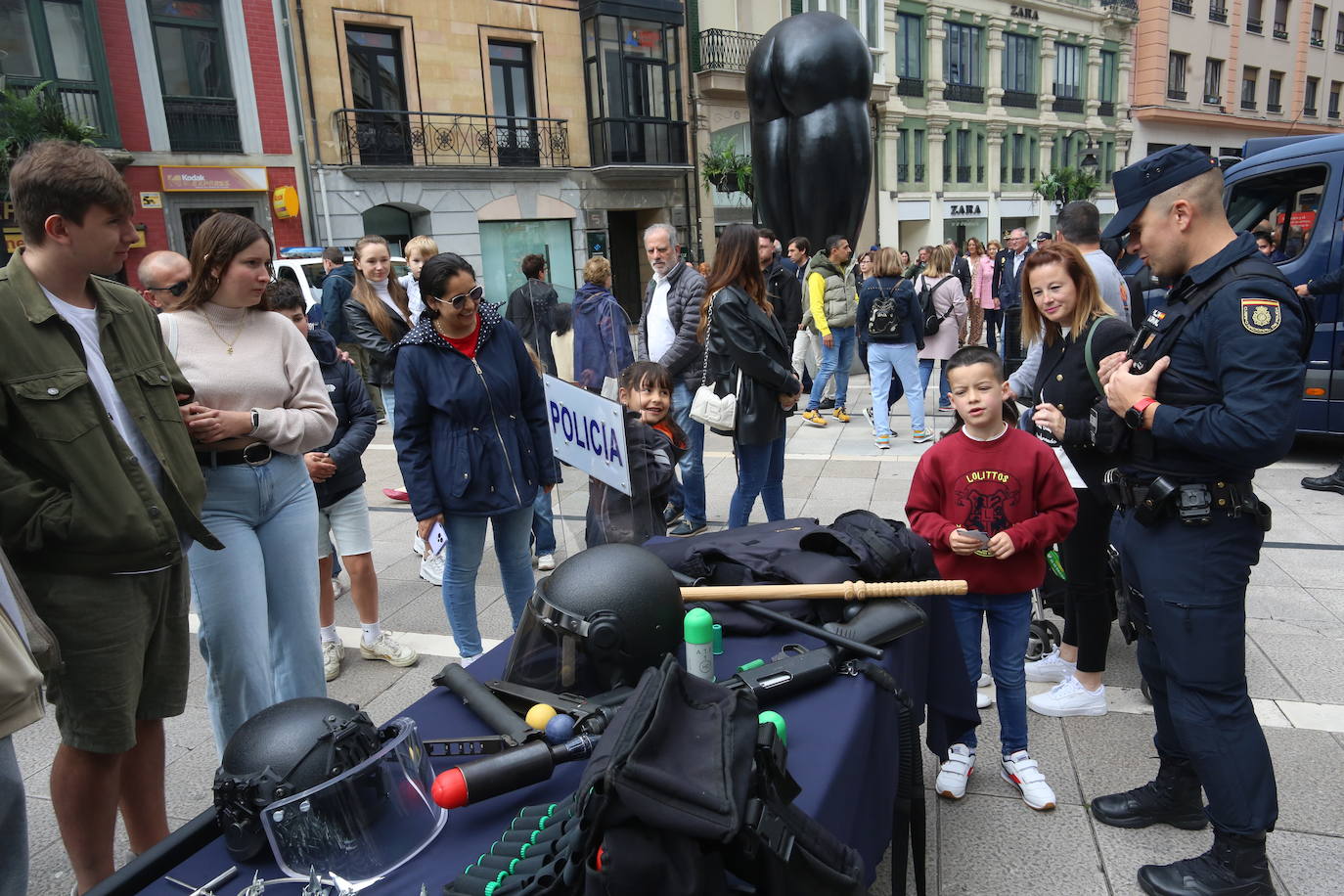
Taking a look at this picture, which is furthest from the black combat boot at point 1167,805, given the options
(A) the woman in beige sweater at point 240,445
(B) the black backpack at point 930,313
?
(B) the black backpack at point 930,313

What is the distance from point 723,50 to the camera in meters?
25.4

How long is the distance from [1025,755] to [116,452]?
2.92 metres

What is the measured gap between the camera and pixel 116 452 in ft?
7.25

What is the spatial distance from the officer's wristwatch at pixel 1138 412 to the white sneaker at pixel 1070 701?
4.88ft

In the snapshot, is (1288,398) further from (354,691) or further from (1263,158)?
(1263,158)

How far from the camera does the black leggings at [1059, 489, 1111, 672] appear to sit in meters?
3.38

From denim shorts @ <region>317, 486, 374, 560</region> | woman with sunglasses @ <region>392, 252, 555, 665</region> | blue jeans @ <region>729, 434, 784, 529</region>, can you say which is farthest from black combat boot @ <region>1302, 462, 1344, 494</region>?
denim shorts @ <region>317, 486, 374, 560</region>

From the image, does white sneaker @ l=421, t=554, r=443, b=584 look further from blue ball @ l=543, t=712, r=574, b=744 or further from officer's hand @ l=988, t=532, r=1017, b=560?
blue ball @ l=543, t=712, r=574, b=744

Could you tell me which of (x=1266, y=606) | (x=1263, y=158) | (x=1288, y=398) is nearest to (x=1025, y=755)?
(x=1288, y=398)

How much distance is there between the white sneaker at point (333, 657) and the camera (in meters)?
4.13

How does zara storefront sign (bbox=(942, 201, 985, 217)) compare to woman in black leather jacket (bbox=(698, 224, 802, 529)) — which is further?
zara storefront sign (bbox=(942, 201, 985, 217))

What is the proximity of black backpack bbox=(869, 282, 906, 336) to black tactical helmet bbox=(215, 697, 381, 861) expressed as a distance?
22.7 feet

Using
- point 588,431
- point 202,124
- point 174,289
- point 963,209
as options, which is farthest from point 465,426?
point 963,209

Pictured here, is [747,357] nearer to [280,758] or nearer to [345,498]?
[345,498]
